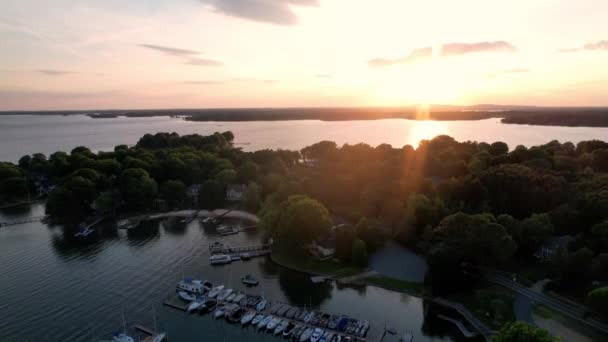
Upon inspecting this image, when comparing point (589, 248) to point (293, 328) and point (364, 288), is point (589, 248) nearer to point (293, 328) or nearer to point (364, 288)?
point (364, 288)

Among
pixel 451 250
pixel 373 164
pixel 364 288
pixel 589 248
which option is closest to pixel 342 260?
pixel 364 288

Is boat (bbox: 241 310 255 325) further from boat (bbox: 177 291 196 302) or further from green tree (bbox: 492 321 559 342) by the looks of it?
green tree (bbox: 492 321 559 342)

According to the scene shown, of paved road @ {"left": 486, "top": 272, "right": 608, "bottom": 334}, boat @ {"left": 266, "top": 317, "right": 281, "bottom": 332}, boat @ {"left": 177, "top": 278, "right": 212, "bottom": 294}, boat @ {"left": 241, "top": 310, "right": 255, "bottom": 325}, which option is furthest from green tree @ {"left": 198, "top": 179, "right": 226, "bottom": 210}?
paved road @ {"left": 486, "top": 272, "right": 608, "bottom": 334}

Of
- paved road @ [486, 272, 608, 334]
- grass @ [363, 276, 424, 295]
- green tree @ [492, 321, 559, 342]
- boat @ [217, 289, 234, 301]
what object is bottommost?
boat @ [217, 289, 234, 301]

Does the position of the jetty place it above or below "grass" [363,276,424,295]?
above

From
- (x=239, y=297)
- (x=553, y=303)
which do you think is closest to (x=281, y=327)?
(x=239, y=297)

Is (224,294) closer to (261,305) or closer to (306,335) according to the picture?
(261,305)
